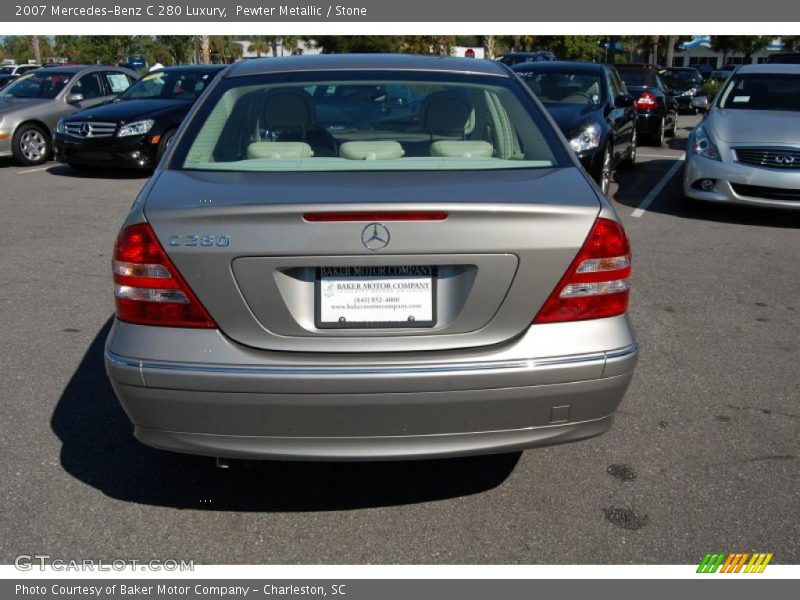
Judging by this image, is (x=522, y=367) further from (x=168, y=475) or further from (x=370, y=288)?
(x=168, y=475)

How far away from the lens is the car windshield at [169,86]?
12.8 m

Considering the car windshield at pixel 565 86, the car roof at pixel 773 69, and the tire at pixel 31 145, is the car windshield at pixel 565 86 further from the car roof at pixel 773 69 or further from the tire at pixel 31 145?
the tire at pixel 31 145

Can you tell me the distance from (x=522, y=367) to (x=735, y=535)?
3.59 ft

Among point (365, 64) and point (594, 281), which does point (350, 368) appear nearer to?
point (594, 281)

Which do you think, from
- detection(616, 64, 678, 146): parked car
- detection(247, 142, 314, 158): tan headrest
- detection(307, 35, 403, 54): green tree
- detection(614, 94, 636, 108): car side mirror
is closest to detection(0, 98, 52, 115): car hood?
detection(614, 94, 636, 108): car side mirror

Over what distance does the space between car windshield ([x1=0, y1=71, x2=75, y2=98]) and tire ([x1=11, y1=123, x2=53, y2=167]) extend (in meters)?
0.82

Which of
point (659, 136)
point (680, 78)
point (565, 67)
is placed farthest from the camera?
point (680, 78)

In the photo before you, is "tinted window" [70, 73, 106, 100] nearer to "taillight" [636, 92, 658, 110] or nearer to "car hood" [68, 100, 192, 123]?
"car hood" [68, 100, 192, 123]

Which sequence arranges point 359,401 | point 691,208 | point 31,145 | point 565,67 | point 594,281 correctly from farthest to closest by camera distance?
1. point 31,145
2. point 565,67
3. point 691,208
4. point 594,281
5. point 359,401

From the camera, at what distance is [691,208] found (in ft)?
31.4

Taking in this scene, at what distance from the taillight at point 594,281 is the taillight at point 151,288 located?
3.73 ft

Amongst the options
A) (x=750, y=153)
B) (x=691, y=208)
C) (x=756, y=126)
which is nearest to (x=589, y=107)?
(x=691, y=208)

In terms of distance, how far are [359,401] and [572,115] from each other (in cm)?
774

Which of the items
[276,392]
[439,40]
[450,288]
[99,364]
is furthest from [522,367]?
[439,40]
